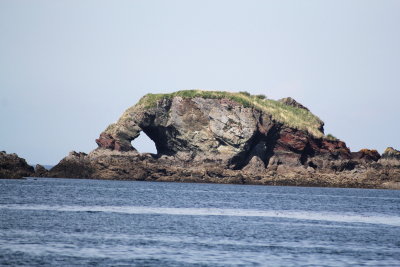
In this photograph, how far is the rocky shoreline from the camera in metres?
133

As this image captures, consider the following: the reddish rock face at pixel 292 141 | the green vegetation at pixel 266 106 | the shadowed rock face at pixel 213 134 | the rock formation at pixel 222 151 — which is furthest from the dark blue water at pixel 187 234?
the green vegetation at pixel 266 106

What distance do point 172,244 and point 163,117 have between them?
9623 cm

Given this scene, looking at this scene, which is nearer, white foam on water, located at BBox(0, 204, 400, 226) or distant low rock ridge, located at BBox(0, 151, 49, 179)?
white foam on water, located at BBox(0, 204, 400, 226)

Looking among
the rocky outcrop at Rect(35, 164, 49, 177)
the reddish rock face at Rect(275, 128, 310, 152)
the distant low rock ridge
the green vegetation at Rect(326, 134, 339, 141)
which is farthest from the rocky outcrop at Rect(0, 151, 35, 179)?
the green vegetation at Rect(326, 134, 339, 141)

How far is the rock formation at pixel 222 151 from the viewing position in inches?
5231

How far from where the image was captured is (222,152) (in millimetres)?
133375

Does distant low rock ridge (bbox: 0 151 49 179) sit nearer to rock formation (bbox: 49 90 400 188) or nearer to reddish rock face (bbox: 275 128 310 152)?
rock formation (bbox: 49 90 400 188)

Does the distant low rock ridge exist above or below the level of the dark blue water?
above

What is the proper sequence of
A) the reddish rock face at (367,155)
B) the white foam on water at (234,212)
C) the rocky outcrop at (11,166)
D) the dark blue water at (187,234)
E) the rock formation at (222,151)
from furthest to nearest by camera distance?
the reddish rock face at (367,155) < the rock formation at (222,151) < the rocky outcrop at (11,166) < the white foam on water at (234,212) < the dark blue water at (187,234)

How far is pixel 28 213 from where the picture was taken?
57656 mm

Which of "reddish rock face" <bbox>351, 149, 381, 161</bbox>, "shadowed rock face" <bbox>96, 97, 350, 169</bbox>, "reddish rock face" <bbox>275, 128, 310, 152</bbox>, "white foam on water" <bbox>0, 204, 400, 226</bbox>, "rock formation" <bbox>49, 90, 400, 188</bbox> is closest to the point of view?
"white foam on water" <bbox>0, 204, 400, 226</bbox>

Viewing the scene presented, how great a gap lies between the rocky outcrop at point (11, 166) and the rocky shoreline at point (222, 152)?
526 centimetres

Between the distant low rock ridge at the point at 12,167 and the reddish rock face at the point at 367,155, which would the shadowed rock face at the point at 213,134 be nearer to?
the reddish rock face at the point at 367,155

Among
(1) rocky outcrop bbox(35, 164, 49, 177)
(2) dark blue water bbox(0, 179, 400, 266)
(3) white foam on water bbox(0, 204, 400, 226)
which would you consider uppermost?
(1) rocky outcrop bbox(35, 164, 49, 177)
